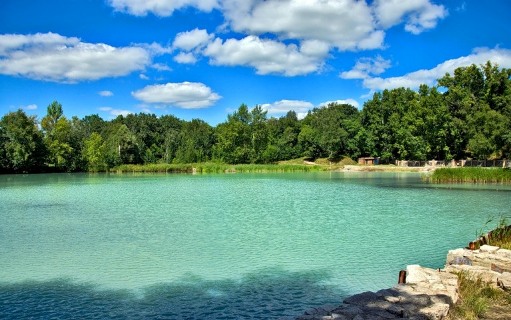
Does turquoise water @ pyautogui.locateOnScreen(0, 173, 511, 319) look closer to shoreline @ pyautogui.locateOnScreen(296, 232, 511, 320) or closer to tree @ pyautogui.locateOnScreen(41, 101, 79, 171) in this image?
shoreline @ pyautogui.locateOnScreen(296, 232, 511, 320)

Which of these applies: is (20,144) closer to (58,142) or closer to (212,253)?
(58,142)

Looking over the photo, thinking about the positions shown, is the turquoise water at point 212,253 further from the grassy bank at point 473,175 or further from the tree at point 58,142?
the tree at point 58,142

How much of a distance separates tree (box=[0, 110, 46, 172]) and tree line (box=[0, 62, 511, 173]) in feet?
0.59

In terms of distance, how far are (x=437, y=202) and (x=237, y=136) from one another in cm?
7245

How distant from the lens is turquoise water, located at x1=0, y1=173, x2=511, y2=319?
10242mm

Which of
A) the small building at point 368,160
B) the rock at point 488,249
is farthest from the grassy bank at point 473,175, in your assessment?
the small building at point 368,160

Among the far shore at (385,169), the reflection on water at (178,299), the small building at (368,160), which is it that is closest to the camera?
the reflection on water at (178,299)

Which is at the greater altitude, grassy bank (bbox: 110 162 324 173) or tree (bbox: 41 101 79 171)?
tree (bbox: 41 101 79 171)

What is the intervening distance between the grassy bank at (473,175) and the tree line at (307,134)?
50.1 ft

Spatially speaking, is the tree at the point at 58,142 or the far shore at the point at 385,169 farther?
the tree at the point at 58,142

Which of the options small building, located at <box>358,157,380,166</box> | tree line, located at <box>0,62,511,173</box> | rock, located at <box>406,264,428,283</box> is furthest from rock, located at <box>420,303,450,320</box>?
small building, located at <box>358,157,380,166</box>

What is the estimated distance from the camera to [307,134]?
107375 millimetres

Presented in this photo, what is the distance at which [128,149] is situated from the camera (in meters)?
93.4

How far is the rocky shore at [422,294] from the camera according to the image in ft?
23.2
